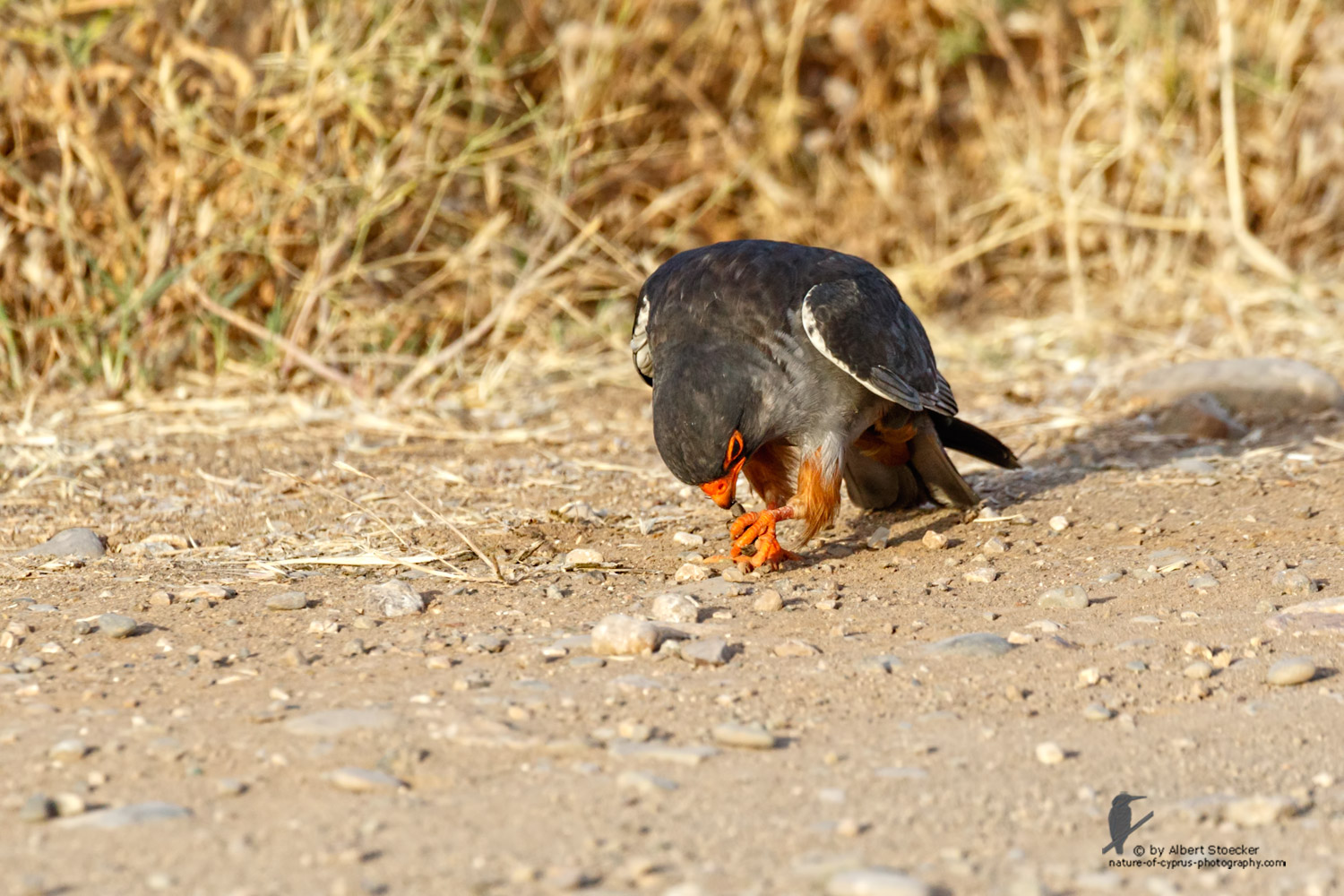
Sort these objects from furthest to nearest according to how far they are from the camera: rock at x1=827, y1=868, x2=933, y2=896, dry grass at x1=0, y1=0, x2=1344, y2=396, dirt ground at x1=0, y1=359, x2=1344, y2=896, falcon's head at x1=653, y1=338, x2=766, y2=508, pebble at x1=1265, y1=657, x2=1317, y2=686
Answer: dry grass at x1=0, y1=0, x2=1344, y2=396, falcon's head at x1=653, y1=338, x2=766, y2=508, pebble at x1=1265, y1=657, x2=1317, y2=686, dirt ground at x1=0, y1=359, x2=1344, y2=896, rock at x1=827, y1=868, x2=933, y2=896

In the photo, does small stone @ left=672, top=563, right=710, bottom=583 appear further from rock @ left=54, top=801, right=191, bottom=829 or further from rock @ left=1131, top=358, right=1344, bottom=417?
rock @ left=1131, top=358, right=1344, bottom=417

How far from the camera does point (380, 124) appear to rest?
748 cm

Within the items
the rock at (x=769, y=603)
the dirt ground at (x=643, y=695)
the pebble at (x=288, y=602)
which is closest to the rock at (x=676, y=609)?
the dirt ground at (x=643, y=695)

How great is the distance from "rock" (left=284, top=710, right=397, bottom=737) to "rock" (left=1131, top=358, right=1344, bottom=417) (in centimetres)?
481

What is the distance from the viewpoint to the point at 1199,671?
3.30 metres

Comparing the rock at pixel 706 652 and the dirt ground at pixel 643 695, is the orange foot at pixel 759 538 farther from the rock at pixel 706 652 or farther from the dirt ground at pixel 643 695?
the rock at pixel 706 652

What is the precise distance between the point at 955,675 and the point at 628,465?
2736 millimetres

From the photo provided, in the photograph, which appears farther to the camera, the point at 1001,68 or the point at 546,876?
the point at 1001,68

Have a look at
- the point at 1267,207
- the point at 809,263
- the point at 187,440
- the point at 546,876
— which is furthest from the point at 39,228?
the point at 1267,207

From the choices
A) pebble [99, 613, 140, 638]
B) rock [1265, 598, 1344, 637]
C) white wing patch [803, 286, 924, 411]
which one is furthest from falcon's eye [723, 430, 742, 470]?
pebble [99, 613, 140, 638]

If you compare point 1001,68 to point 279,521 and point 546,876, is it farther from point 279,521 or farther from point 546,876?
point 546,876

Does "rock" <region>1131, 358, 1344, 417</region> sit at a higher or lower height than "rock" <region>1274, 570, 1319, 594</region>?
lower

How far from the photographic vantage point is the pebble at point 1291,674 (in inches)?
127

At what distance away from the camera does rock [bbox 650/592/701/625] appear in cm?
375
